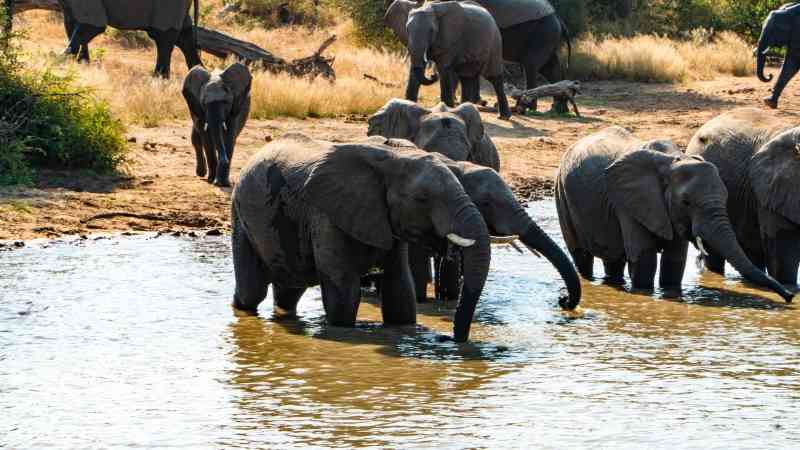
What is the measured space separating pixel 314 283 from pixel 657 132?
11.4 meters

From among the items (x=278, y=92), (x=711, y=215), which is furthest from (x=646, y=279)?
(x=278, y=92)

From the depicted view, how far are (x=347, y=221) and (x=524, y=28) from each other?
576 inches

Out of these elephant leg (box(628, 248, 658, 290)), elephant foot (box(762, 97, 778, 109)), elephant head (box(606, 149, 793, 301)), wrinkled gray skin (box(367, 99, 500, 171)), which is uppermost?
wrinkled gray skin (box(367, 99, 500, 171))

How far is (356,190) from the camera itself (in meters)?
8.59

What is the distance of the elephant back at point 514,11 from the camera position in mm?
22750

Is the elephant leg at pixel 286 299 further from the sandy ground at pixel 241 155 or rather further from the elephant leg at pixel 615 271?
→ the sandy ground at pixel 241 155

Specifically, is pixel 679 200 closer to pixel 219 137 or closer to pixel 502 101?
pixel 219 137

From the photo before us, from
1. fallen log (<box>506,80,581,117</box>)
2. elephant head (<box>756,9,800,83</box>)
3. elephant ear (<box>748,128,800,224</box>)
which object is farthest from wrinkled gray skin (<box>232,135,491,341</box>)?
elephant head (<box>756,9,800,83</box>)

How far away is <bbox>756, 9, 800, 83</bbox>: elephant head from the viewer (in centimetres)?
2264

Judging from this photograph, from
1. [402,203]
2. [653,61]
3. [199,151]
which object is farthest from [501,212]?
[653,61]

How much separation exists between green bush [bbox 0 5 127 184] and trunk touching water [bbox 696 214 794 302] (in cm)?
686

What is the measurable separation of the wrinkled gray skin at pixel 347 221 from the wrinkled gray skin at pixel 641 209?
2205mm

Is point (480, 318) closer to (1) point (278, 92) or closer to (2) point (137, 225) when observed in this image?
(2) point (137, 225)

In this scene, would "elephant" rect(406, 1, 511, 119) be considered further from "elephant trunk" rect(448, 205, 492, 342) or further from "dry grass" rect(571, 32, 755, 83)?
"elephant trunk" rect(448, 205, 492, 342)
